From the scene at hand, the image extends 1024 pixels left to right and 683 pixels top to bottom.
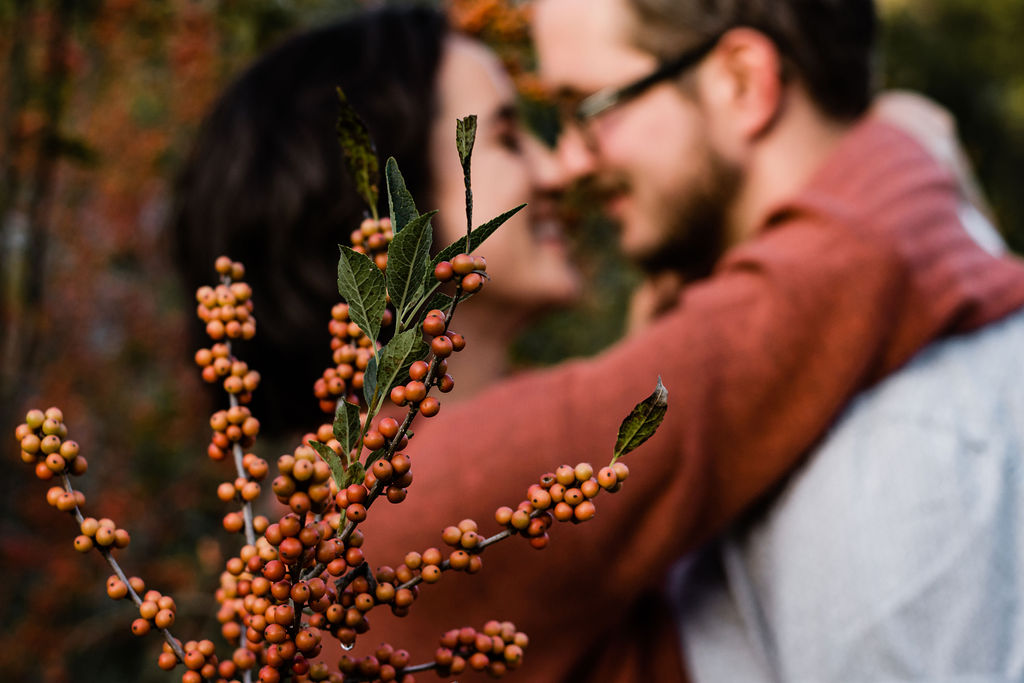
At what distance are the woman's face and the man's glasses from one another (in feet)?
0.57

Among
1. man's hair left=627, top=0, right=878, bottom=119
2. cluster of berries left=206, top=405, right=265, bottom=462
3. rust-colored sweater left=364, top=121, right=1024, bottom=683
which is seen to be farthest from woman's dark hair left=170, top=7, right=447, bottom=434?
cluster of berries left=206, top=405, right=265, bottom=462

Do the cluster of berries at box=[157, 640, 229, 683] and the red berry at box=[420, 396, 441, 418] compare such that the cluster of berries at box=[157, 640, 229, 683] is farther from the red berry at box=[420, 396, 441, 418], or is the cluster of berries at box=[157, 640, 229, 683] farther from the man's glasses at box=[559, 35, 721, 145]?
the man's glasses at box=[559, 35, 721, 145]

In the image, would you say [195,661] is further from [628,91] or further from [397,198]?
[628,91]

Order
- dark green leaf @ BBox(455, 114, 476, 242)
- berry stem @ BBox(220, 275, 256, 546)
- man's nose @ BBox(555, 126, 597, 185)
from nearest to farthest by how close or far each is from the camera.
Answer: dark green leaf @ BBox(455, 114, 476, 242)
berry stem @ BBox(220, 275, 256, 546)
man's nose @ BBox(555, 126, 597, 185)

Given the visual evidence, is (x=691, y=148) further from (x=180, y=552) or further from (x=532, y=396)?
(x=180, y=552)

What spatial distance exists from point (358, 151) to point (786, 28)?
1.77 metres

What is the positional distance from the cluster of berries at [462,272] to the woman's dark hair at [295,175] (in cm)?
111

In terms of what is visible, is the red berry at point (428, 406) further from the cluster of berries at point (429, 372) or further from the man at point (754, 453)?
the man at point (754, 453)

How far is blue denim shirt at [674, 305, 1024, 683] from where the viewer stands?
3.36 feet

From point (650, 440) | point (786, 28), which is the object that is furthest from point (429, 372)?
point (786, 28)

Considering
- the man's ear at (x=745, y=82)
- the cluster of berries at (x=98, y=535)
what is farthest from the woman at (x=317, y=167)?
the cluster of berries at (x=98, y=535)

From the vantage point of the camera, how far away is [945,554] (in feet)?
3.46

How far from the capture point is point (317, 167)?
1435 millimetres

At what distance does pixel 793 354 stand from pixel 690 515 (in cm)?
30
